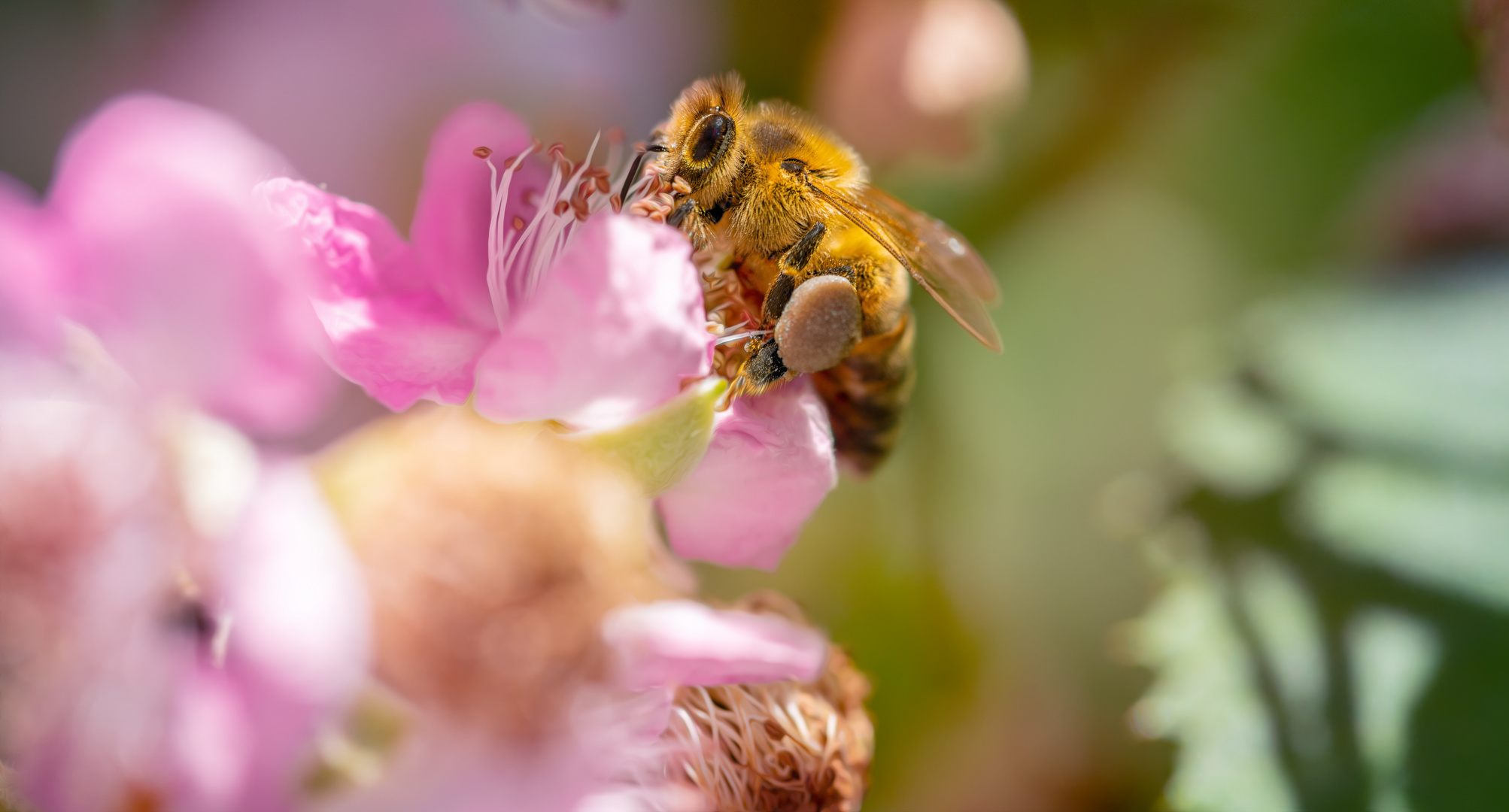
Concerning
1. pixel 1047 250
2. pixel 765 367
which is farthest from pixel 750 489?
pixel 1047 250

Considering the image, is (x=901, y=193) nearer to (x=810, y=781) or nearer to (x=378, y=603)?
(x=810, y=781)

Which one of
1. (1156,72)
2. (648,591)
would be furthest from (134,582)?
(1156,72)

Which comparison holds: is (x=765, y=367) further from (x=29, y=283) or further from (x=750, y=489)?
(x=29, y=283)

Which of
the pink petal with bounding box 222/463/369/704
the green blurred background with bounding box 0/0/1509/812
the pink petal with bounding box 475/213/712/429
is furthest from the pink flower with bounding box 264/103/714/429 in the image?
the green blurred background with bounding box 0/0/1509/812

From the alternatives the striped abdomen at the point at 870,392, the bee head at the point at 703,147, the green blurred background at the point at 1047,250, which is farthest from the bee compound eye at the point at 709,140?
the green blurred background at the point at 1047,250

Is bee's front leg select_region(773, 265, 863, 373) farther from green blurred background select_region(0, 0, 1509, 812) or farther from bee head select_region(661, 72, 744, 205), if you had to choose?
green blurred background select_region(0, 0, 1509, 812)

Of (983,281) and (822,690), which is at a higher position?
(983,281)

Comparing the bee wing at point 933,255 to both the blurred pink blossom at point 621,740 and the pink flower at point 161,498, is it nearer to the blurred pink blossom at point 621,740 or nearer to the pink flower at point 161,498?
the blurred pink blossom at point 621,740
